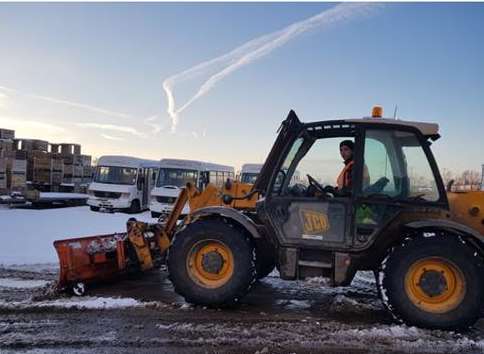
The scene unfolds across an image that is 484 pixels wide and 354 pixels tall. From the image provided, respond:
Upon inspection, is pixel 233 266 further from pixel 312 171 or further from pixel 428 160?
pixel 428 160

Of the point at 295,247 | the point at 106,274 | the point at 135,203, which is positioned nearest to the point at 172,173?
the point at 135,203

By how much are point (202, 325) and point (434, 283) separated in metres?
2.56

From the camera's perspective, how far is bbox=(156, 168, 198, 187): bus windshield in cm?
1864

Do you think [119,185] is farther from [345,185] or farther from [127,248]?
[345,185]

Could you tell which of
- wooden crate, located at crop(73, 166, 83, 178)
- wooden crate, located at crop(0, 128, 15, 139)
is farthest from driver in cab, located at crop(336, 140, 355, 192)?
wooden crate, located at crop(73, 166, 83, 178)

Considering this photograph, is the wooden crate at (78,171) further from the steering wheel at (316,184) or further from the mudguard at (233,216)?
the steering wheel at (316,184)

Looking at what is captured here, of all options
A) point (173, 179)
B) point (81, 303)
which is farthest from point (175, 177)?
point (81, 303)

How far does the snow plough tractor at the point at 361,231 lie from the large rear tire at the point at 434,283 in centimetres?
1

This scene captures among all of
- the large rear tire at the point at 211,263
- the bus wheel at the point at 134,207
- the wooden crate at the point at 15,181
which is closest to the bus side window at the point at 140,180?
the bus wheel at the point at 134,207

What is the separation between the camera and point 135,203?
805 inches

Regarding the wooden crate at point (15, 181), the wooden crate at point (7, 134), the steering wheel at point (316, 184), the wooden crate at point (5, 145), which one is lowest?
the wooden crate at point (15, 181)

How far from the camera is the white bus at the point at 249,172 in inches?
779

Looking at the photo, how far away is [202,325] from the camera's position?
185 inches

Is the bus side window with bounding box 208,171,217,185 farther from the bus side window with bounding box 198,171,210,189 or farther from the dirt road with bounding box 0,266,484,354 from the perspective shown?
the dirt road with bounding box 0,266,484,354
